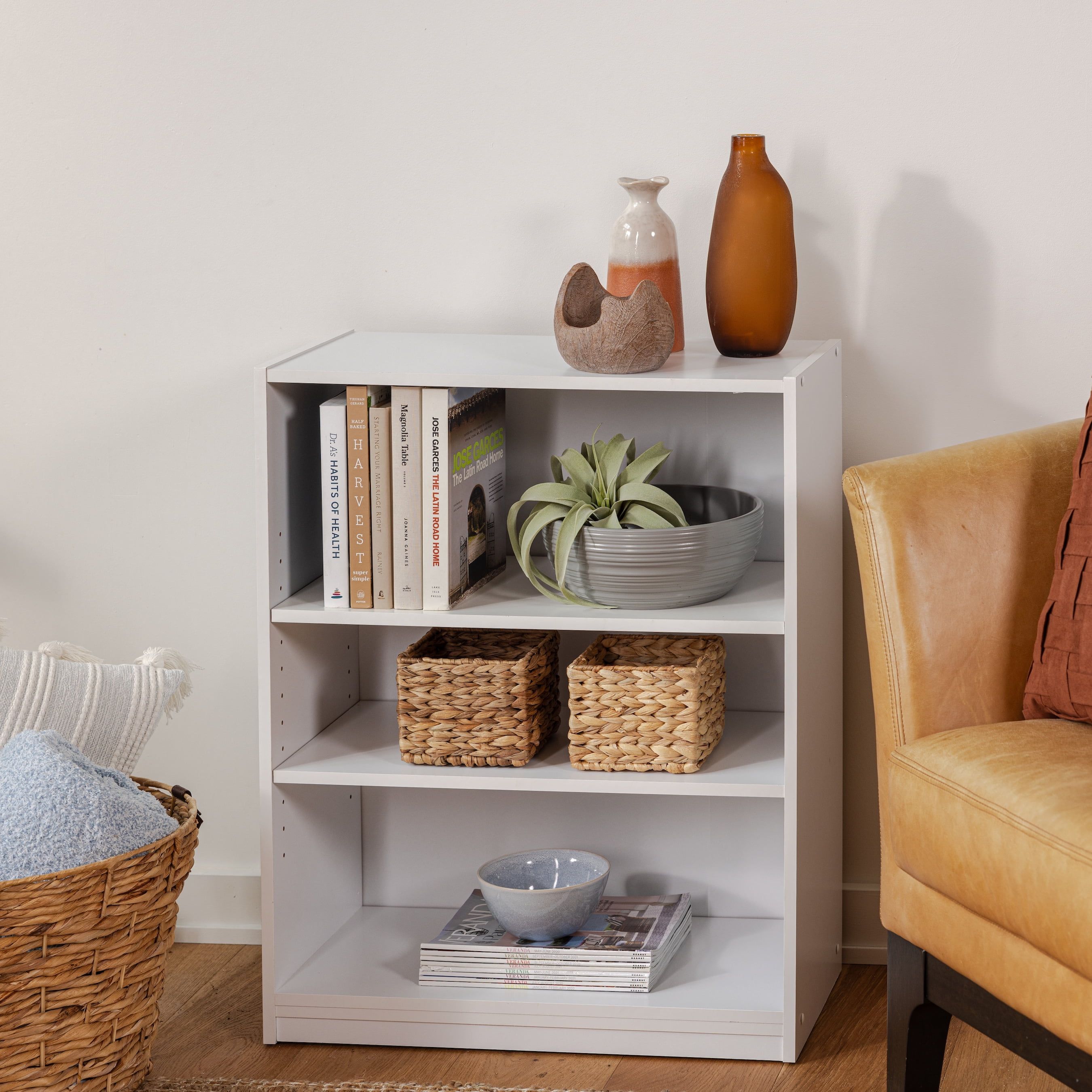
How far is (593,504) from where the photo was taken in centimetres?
146

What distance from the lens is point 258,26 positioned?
1682 millimetres

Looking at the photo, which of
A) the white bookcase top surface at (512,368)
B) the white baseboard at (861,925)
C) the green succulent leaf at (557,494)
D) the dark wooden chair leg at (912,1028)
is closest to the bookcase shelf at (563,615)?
the green succulent leaf at (557,494)

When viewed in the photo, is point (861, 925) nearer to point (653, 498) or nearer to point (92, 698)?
point (653, 498)

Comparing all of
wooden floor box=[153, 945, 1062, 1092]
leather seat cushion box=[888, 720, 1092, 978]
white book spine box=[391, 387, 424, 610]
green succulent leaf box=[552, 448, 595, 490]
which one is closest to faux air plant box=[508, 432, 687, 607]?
green succulent leaf box=[552, 448, 595, 490]

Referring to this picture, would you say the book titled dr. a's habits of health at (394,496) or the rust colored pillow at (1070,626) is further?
the book titled dr. a's habits of health at (394,496)

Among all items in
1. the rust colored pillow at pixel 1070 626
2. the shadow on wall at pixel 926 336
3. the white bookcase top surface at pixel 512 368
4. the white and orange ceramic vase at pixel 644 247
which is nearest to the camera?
the rust colored pillow at pixel 1070 626

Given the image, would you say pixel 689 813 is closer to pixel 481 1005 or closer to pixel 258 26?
pixel 481 1005

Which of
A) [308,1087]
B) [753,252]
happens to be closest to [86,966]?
[308,1087]

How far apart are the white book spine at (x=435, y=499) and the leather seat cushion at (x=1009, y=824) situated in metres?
0.53

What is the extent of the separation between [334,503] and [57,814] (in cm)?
44

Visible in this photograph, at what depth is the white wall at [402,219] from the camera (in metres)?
1.60

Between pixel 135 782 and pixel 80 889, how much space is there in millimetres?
270

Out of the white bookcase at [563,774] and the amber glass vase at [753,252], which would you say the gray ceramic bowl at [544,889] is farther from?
the amber glass vase at [753,252]

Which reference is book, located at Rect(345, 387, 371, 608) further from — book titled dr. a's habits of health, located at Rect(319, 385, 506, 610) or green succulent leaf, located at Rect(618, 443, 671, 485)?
green succulent leaf, located at Rect(618, 443, 671, 485)
